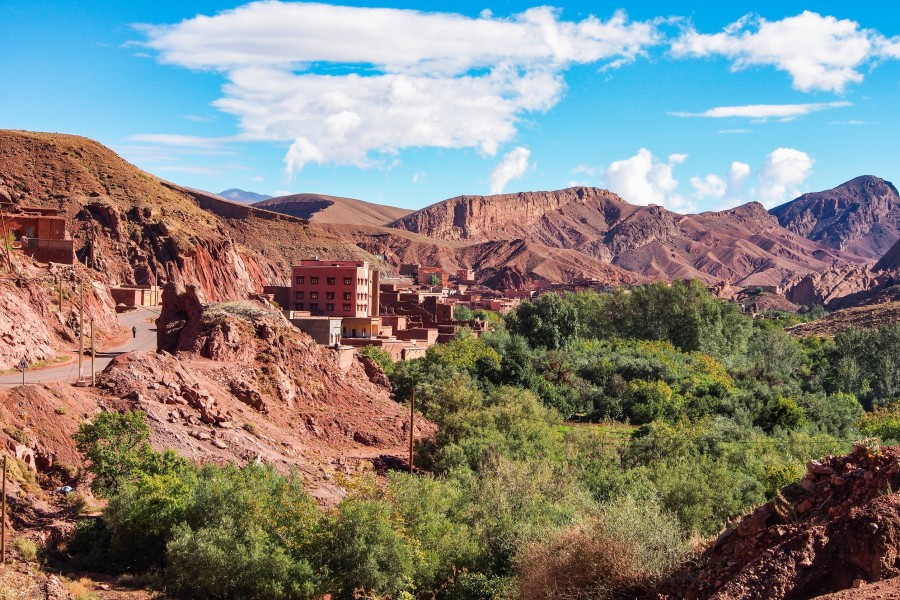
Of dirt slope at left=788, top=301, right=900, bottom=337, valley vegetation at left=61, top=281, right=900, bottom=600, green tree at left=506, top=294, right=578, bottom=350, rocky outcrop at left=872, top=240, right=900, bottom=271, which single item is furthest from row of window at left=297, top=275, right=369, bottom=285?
rocky outcrop at left=872, top=240, right=900, bottom=271

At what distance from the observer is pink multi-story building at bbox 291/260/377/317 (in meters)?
55.9

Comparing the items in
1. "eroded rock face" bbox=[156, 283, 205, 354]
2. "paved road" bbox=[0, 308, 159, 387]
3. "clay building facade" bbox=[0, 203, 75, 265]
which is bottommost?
"paved road" bbox=[0, 308, 159, 387]

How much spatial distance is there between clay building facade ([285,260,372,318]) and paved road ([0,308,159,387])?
1139cm

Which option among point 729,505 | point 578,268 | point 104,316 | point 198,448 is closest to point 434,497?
point 198,448

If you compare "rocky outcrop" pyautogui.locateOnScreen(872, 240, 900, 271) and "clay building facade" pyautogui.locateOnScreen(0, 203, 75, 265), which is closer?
"clay building facade" pyautogui.locateOnScreen(0, 203, 75, 265)

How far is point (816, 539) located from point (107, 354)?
26194mm

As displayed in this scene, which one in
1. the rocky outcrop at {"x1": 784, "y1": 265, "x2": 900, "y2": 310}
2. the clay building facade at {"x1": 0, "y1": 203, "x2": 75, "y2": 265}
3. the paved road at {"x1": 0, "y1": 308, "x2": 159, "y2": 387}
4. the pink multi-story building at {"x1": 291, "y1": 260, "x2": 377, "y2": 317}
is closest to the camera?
the paved road at {"x1": 0, "y1": 308, "x2": 159, "y2": 387}

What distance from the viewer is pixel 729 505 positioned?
22.7 meters

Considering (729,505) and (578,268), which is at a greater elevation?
(578,268)

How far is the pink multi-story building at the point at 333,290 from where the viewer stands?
5591 centimetres

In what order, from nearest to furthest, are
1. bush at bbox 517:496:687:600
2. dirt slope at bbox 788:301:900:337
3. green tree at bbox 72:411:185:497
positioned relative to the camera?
bush at bbox 517:496:687:600 < green tree at bbox 72:411:185:497 < dirt slope at bbox 788:301:900:337

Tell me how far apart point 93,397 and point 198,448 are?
2.71m

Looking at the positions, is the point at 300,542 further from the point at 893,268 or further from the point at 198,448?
the point at 893,268

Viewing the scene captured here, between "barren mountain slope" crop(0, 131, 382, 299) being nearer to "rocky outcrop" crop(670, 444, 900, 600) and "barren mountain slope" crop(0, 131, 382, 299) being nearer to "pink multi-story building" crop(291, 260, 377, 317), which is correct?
"pink multi-story building" crop(291, 260, 377, 317)
